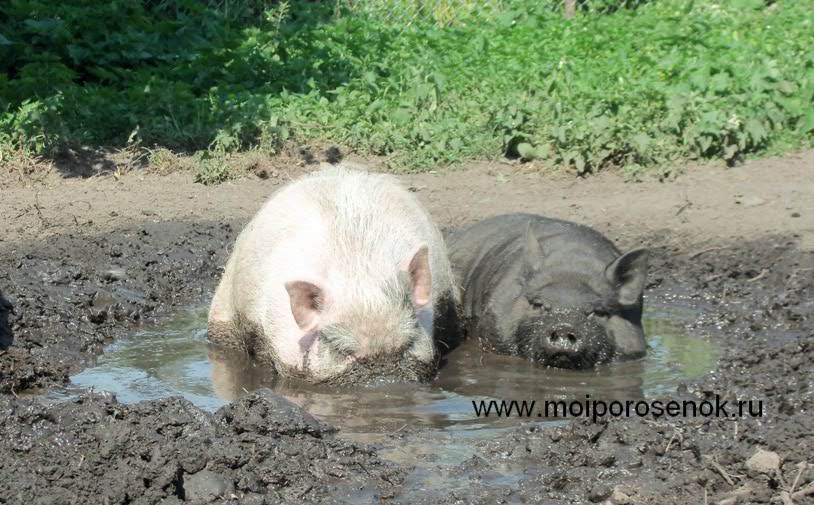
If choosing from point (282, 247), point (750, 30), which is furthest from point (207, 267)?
point (750, 30)

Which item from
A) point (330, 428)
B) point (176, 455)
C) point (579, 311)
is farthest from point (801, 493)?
point (579, 311)

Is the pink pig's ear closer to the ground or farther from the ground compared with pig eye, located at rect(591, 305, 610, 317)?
farther from the ground

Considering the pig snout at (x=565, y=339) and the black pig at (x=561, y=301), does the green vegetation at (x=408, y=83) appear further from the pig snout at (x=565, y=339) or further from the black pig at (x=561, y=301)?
the pig snout at (x=565, y=339)

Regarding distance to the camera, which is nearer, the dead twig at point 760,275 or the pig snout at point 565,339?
the pig snout at point 565,339

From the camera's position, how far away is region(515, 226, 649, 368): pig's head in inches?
283

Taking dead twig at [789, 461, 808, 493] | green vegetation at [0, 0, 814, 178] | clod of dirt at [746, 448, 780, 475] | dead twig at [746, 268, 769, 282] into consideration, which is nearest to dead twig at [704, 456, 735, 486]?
clod of dirt at [746, 448, 780, 475]

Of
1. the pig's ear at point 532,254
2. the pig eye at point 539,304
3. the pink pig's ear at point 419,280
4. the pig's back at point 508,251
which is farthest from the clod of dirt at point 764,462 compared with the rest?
the pig's ear at point 532,254

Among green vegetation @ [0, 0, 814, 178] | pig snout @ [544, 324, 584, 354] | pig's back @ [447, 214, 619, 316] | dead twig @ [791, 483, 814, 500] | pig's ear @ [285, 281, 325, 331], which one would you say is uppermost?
green vegetation @ [0, 0, 814, 178]

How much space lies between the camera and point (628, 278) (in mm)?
7484

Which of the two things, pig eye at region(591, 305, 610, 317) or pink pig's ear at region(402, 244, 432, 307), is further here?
pig eye at region(591, 305, 610, 317)

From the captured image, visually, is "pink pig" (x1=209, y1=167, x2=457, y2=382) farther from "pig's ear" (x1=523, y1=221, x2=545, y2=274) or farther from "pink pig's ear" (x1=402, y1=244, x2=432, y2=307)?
"pig's ear" (x1=523, y1=221, x2=545, y2=274)

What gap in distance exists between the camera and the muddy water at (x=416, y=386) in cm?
590

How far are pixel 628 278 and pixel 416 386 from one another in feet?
5.53

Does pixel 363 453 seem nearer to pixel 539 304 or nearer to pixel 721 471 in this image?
pixel 721 471
